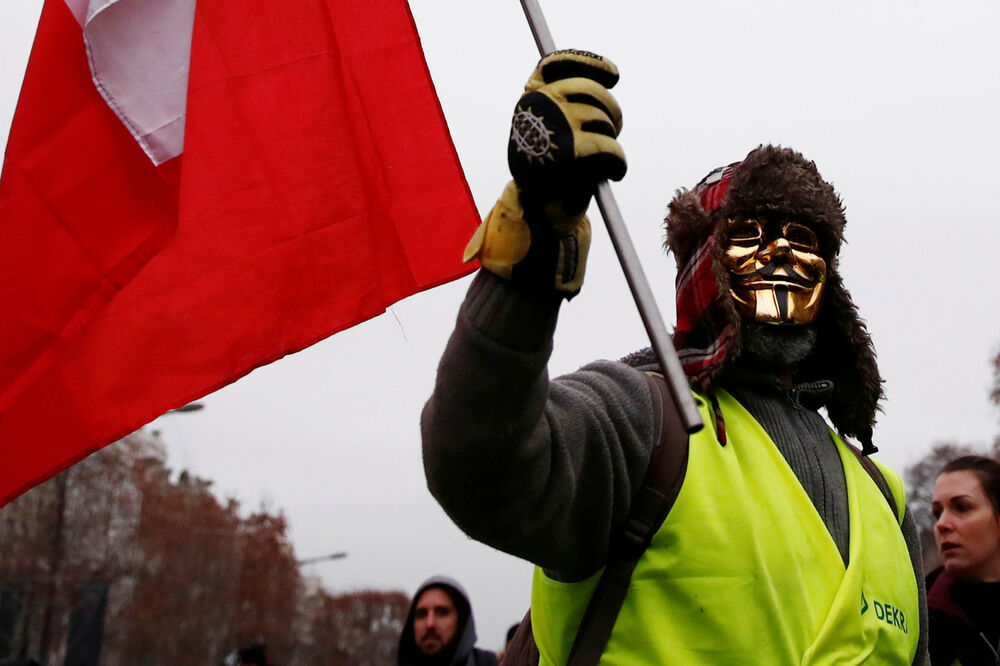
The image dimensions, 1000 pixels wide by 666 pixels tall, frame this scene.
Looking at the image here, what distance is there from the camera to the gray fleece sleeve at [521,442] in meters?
2.35

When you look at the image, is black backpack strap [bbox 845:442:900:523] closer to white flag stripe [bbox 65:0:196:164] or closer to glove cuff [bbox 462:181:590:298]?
glove cuff [bbox 462:181:590:298]

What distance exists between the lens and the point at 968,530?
4824mm

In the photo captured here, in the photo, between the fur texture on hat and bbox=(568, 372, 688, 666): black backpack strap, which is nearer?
bbox=(568, 372, 688, 666): black backpack strap

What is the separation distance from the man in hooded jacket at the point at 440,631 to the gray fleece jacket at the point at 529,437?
3.59 meters

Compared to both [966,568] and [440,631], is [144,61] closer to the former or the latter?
[966,568]

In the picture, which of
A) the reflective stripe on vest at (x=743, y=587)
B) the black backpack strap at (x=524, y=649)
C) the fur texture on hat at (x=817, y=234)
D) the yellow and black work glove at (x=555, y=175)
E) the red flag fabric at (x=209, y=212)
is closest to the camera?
the yellow and black work glove at (x=555, y=175)

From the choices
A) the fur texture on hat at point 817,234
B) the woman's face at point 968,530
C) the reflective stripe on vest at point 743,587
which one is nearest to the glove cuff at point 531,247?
the reflective stripe on vest at point 743,587

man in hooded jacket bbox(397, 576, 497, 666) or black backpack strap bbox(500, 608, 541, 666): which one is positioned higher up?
man in hooded jacket bbox(397, 576, 497, 666)

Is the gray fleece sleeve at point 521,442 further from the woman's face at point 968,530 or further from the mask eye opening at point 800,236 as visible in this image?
the woman's face at point 968,530

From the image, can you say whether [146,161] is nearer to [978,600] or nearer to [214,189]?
[214,189]

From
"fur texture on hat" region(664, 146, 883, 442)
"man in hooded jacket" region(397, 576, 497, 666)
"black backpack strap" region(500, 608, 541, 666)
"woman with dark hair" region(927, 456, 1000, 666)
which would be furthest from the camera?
"man in hooded jacket" region(397, 576, 497, 666)

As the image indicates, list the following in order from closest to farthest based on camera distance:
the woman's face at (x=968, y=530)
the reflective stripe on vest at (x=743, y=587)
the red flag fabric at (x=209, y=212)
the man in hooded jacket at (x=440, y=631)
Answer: the reflective stripe on vest at (x=743, y=587) → the red flag fabric at (x=209, y=212) → the woman's face at (x=968, y=530) → the man in hooded jacket at (x=440, y=631)

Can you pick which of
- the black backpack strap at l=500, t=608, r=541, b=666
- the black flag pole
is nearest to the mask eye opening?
the black flag pole

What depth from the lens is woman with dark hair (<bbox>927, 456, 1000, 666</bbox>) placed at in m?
4.50
